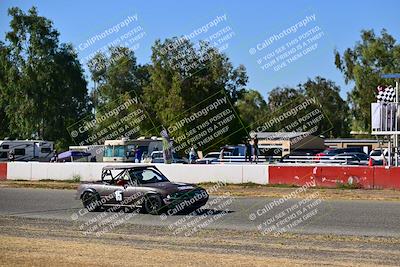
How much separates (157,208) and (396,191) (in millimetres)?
10244

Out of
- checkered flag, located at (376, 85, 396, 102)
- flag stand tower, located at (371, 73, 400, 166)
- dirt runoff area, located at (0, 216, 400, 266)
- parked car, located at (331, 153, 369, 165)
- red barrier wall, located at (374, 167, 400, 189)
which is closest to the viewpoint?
dirt runoff area, located at (0, 216, 400, 266)

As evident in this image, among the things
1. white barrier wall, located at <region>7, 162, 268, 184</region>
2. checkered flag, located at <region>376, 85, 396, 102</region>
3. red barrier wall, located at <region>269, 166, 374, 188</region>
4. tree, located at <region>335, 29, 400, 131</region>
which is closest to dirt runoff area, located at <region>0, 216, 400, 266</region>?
red barrier wall, located at <region>269, 166, 374, 188</region>

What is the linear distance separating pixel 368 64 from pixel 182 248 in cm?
5549

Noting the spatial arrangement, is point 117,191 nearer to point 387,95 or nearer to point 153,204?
point 153,204

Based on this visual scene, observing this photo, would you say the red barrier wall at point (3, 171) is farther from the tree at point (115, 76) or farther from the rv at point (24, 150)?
the tree at point (115, 76)

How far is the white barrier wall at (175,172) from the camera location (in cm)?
2662

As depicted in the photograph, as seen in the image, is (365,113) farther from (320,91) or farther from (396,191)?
(396,191)

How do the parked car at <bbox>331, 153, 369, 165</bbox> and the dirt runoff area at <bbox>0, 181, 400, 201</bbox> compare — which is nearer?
the dirt runoff area at <bbox>0, 181, 400, 201</bbox>

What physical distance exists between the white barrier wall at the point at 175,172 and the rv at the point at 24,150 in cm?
1977

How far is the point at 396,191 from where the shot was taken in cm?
2294

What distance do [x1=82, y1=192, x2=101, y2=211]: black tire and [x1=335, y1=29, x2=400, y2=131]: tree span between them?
47578 mm

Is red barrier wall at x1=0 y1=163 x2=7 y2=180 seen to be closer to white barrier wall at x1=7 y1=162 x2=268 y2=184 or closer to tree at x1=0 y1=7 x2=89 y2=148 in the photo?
white barrier wall at x1=7 y1=162 x2=268 y2=184

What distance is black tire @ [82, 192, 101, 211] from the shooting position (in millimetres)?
18016

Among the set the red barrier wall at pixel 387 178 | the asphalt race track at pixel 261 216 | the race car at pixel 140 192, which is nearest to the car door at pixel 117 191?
the race car at pixel 140 192
